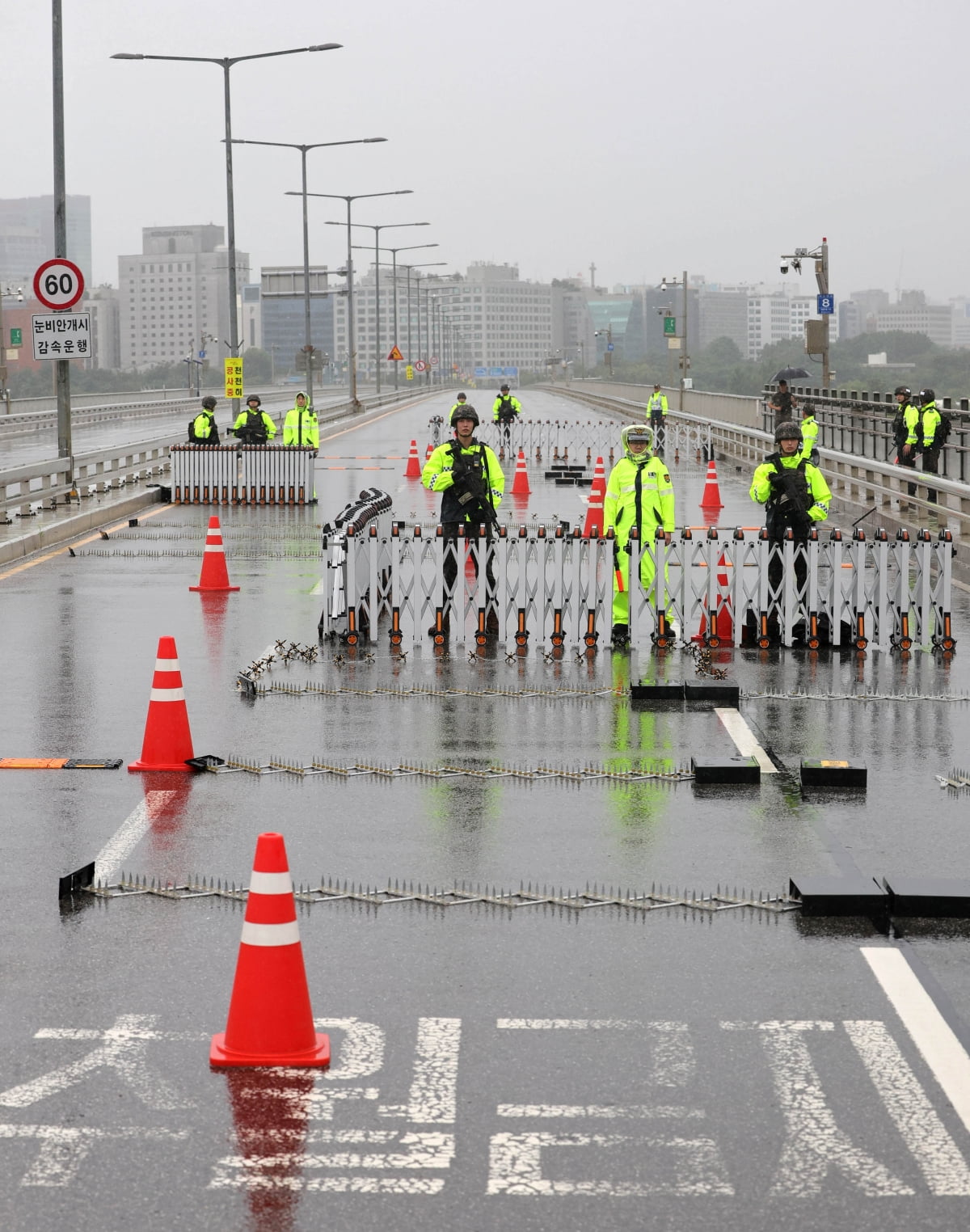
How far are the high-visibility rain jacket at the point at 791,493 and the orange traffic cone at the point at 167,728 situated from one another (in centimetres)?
659

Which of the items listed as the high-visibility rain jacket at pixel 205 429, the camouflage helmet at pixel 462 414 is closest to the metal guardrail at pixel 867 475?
the camouflage helmet at pixel 462 414

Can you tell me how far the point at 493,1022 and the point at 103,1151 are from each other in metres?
1.44

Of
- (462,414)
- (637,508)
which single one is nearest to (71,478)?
(462,414)

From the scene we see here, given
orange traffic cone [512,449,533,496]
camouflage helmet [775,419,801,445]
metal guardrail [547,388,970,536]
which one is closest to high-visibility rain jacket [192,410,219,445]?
orange traffic cone [512,449,533,496]

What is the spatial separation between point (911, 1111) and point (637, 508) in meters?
10.1

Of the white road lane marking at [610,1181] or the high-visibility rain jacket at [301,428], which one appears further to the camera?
the high-visibility rain jacket at [301,428]

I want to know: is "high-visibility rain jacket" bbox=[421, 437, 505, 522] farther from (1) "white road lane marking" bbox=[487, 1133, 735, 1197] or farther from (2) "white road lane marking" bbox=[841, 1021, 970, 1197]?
(1) "white road lane marking" bbox=[487, 1133, 735, 1197]

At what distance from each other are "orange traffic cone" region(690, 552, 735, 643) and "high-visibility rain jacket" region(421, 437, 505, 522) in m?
1.98

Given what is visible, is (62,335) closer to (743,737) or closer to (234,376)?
(234,376)

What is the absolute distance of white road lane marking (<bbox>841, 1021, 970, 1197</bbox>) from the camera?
4660mm

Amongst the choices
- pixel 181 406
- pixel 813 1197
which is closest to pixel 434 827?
pixel 813 1197

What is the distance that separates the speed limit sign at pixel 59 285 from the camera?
2527 cm

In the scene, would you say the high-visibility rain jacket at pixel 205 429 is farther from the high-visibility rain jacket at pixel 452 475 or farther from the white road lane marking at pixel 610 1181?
the white road lane marking at pixel 610 1181

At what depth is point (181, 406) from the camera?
9606 cm
